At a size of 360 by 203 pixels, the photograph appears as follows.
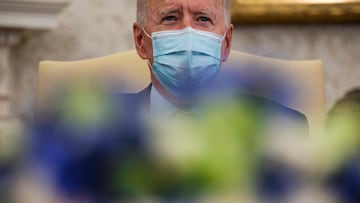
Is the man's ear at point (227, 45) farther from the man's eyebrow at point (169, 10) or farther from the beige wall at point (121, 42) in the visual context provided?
the beige wall at point (121, 42)

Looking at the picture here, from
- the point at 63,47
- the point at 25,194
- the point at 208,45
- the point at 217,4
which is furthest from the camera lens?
the point at 63,47

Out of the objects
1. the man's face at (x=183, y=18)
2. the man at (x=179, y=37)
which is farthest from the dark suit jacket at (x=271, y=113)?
the man's face at (x=183, y=18)

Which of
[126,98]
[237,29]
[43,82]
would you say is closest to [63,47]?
[237,29]

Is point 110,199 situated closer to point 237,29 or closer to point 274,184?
point 274,184

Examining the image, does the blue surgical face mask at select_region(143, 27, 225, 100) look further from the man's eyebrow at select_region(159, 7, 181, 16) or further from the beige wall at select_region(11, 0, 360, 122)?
the beige wall at select_region(11, 0, 360, 122)

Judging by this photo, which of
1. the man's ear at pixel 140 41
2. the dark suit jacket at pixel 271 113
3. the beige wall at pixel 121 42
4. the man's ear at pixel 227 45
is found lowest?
the beige wall at pixel 121 42

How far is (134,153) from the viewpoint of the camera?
10.8 inches

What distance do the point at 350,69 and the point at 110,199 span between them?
2157 millimetres

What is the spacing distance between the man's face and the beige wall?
2.38 ft

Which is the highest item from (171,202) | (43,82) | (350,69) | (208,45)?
(171,202)

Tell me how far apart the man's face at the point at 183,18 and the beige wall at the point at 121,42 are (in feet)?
2.38

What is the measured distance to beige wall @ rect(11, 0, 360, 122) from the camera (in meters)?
2.22

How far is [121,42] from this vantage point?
7.45 ft

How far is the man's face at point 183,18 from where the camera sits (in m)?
1.36
